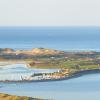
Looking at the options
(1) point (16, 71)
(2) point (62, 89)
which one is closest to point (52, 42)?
(1) point (16, 71)

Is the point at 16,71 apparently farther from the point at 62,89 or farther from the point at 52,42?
the point at 52,42

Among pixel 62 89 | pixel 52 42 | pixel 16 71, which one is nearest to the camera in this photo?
pixel 62 89

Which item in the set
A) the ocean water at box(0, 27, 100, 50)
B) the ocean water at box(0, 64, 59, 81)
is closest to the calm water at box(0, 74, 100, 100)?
the ocean water at box(0, 64, 59, 81)

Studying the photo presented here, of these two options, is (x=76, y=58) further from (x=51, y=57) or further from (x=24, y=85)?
(x=24, y=85)

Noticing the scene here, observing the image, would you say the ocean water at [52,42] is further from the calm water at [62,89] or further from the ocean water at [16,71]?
the calm water at [62,89]

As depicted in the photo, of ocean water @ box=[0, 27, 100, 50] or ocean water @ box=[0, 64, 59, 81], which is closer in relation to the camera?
ocean water @ box=[0, 64, 59, 81]

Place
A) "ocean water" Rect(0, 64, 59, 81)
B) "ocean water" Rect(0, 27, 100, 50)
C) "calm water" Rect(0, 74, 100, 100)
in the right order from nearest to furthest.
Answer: "calm water" Rect(0, 74, 100, 100) < "ocean water" Rect(0, 64, 59, 81) < "ocean water" Rect(0, 27, 100, 50)

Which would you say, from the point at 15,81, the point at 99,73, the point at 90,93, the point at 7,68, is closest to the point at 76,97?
the point at 90,93

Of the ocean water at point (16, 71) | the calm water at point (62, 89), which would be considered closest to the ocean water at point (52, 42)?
the ocean water at point (16, 71)

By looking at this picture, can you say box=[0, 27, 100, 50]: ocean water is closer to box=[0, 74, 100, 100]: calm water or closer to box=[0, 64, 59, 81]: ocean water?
box=[0, 64, 59, 81]: ocean water
